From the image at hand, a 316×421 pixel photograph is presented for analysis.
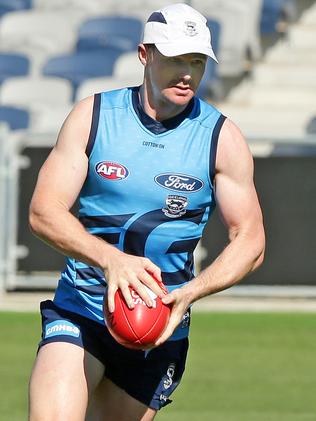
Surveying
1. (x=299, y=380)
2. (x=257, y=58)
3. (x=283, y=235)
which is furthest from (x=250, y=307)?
(x=257, y=58)

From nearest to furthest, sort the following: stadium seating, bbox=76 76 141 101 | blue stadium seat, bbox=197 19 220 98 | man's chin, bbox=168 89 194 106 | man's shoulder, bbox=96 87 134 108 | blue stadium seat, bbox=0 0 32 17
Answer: man's chin, bbox=168 89 194 106, man's shoulder, bbox=96 87 134 108, stadium seating, bbox=76 76 141 101, blue stadium seat, bbox=197 19 220 98, blue stadium seat, bbox=0 0 32 17

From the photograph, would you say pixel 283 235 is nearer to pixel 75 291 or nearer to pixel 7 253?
pixel 7 253

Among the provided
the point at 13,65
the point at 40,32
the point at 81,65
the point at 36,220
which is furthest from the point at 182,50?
the point at 40,32

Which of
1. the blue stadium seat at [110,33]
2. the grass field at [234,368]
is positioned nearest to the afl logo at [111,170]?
the grass field at [234,368]

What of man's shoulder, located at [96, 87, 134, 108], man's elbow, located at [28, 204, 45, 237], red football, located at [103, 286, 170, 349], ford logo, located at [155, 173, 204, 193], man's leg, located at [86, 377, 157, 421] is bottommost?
man's leg, located at [86, 377, 157, 421]

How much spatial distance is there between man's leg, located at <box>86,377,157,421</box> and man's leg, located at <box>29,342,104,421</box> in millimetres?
214

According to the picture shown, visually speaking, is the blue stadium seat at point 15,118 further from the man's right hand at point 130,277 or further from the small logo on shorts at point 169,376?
the man's right hand at point 130,277

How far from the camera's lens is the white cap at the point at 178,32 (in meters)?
5.91

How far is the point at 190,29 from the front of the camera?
596 centimetres

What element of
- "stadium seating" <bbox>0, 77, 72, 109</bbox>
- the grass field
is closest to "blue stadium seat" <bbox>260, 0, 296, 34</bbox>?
"stadium seating" <bbox>0, 77, 72, 109</bbox>

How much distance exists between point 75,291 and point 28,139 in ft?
29.1

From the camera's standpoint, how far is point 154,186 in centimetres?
610

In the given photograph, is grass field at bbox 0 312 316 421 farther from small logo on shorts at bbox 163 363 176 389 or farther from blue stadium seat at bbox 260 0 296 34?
blue stadium seat at bbox 260 0 296 34

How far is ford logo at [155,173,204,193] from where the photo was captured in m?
6.10
